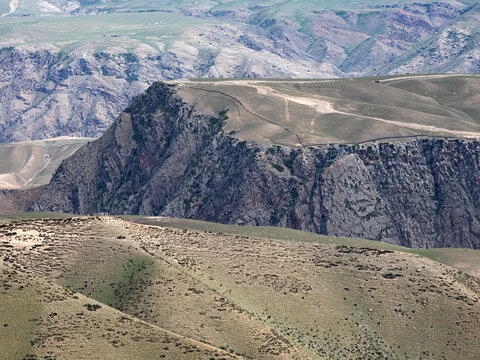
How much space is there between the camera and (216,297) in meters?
104

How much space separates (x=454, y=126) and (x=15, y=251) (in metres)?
122

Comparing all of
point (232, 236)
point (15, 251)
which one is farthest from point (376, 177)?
point (15, 251)

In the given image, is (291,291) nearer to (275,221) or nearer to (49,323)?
(49,323)

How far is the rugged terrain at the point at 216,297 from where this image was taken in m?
88.1

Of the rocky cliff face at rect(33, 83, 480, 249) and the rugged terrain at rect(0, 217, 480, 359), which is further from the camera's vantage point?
the rocky cliff face at rect(33, 83, 480, 249)

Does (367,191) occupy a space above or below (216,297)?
below

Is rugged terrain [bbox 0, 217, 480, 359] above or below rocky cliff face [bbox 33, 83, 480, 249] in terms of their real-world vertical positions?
above

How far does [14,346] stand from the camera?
269ft

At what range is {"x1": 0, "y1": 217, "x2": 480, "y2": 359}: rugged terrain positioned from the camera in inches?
3469

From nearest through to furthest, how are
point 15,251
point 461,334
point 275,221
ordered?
point 461,334 < point 15,251 < point 275,221

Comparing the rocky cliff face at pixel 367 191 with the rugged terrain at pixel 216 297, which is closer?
the rugged terrain at pixel 216 297

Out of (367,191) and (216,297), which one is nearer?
(216,297)

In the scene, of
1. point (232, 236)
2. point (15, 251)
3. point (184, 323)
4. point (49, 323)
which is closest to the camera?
point (49, 323)

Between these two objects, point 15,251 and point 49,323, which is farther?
point 15,251
